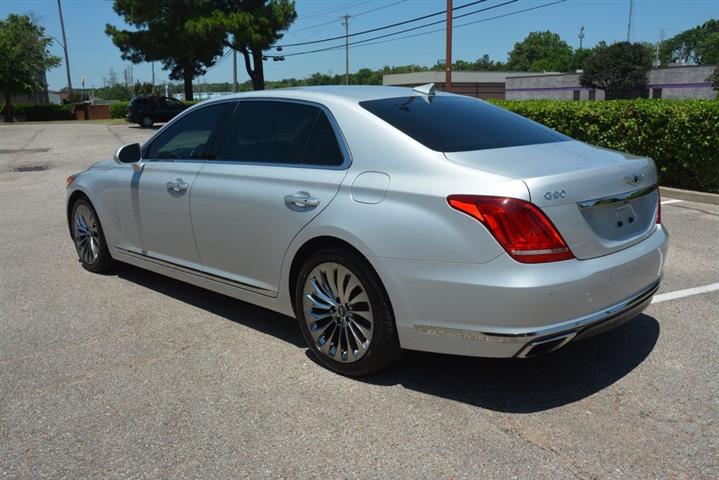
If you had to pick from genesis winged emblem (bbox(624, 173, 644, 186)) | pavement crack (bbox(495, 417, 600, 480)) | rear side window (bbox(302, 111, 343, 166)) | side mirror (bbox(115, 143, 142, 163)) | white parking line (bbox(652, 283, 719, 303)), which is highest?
rear side window (bbox(302, 111, 343, 166))

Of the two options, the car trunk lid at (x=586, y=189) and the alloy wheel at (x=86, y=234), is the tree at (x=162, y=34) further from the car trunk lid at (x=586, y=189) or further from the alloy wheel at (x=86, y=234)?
the car trunk lid at (x=586, y=189)

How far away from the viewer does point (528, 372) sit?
387cm

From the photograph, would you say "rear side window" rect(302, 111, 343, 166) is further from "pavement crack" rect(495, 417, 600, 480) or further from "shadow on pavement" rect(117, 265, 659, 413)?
"pavement crack" rect(495, 417, 600, 480)

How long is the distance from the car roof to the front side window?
221mm

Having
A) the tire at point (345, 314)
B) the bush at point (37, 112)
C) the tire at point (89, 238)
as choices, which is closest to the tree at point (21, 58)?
the bush at point (37, 112)

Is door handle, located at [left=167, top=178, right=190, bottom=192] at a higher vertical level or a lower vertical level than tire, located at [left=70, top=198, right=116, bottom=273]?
higher

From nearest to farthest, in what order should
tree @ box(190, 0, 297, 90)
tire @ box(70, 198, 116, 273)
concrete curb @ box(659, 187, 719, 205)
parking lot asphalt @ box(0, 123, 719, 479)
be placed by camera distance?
1. parking lot asphalt @ box(0, 123, 719, 479)
2. tire @ box(70, 198, 116, 273)
3. concrete curb @ box(659, 187, 719, 205)
4. tree @ box(190, 0, 297, 90)

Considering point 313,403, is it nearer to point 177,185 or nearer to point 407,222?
point 407,222

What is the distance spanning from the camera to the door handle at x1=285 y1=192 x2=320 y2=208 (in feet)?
12.4

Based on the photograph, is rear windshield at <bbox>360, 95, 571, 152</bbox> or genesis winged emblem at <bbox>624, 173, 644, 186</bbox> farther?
rear windshield at <bbox>360, 95, 571, 152</bbox>

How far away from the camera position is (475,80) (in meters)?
86.5

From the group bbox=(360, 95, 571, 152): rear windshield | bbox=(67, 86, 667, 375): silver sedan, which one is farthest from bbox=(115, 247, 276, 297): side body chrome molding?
bbox=(360, 95, 571, 152): rear windshield

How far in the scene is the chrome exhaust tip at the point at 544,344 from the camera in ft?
10.4

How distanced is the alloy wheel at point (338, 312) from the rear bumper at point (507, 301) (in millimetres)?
262
